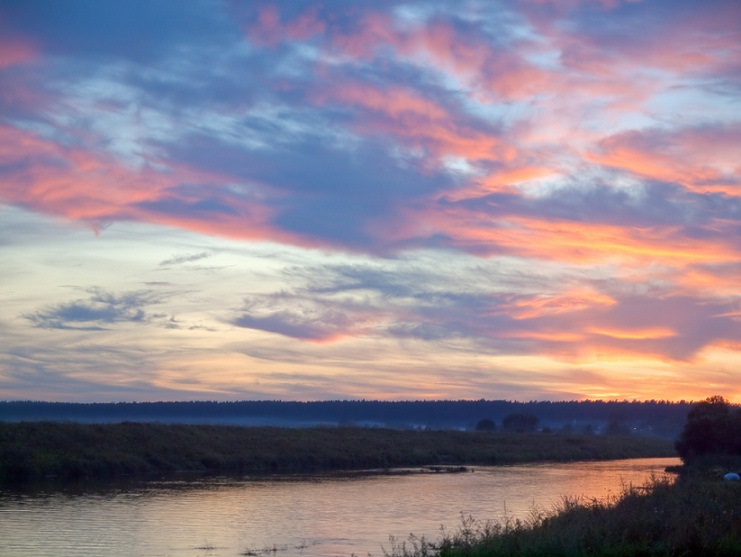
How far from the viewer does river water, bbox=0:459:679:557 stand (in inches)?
1001

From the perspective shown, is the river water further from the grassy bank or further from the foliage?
the foliage

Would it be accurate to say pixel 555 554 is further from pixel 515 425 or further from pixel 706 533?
pixel 515 425

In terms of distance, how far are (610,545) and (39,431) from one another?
149ft

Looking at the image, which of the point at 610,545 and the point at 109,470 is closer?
the point at 610,545

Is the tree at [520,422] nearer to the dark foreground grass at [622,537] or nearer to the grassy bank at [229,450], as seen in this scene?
the grassy bank at [229,450]

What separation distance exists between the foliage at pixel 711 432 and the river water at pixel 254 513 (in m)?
22.9

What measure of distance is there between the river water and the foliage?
22.9m

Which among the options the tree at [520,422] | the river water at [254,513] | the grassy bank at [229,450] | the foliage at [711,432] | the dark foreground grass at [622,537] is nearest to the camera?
the dark foreground grass at [622,537]

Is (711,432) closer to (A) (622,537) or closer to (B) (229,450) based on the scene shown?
(B) (229,450)

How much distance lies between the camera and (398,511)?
3544cm

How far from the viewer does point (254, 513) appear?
1350 inches

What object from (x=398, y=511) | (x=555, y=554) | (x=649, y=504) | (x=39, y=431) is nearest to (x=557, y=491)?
(x=398, y=511)

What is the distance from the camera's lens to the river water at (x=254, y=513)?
2542cm

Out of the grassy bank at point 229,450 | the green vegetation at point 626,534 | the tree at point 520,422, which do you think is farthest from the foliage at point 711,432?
the tree at point 520,422
